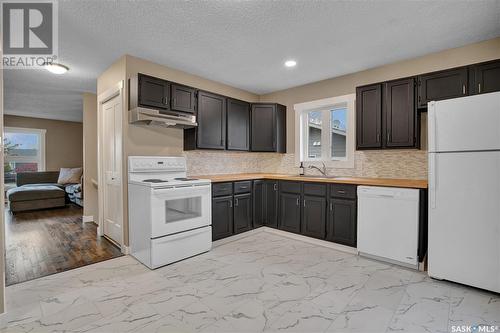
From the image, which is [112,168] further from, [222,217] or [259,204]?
[259,204]

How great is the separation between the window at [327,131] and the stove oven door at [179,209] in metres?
2.05

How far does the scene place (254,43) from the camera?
2.87 m

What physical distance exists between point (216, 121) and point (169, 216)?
169 centimetres

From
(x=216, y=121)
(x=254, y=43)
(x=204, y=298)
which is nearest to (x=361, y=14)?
(x=254, y=43)

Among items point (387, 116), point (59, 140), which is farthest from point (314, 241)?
point (59, 140)

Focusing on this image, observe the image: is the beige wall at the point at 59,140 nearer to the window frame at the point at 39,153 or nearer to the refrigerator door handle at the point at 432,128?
the window frame at the point at 39,153

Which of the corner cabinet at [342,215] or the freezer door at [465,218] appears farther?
the corner cabinet at [342,215]

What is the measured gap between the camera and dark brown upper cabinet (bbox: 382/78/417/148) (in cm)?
304

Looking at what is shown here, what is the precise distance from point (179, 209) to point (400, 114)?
2961 mm

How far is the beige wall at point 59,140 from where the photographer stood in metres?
7.19

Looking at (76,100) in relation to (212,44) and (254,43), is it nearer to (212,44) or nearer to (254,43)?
(212,44)

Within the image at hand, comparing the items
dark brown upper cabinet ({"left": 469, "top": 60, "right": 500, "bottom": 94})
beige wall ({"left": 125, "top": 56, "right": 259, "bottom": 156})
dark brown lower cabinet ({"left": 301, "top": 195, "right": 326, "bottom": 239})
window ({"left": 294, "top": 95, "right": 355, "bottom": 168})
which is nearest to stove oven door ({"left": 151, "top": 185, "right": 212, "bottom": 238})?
beige wall ({"left": 125, "top": 56, "right": 259, "bottom": 156})

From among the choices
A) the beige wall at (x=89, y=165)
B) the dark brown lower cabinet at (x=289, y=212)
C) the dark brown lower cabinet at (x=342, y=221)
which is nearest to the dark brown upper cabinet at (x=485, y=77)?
the dark brown lower cabinet at (x=342, y=221)

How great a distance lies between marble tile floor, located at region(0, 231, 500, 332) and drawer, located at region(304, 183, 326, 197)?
905 mm
